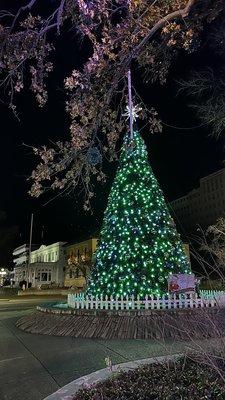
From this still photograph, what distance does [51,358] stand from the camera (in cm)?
745

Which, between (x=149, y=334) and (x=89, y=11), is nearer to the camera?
(x=89, y=11)

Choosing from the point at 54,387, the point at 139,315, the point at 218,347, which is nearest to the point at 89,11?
the point at 218,347

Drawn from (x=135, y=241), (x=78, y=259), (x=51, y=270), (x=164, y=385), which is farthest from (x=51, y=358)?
(x=51, y=270)

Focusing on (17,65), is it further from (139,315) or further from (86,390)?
(139,315)

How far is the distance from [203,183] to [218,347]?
89518 mm

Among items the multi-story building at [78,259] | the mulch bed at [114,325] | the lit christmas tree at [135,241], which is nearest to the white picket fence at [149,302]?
the lit christmas tree at [135,241]

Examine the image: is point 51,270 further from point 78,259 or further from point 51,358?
point 51,358

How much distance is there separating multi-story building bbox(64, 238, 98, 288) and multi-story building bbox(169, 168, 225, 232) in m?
31.9

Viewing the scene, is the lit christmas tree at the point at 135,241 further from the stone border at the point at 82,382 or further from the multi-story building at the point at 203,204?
the multi-story building at the point at 203,204

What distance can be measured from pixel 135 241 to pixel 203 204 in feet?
256

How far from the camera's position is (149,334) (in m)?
8.86

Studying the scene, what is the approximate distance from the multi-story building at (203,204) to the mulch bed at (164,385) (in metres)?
78.7

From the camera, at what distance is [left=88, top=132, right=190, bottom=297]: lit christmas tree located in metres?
12.0

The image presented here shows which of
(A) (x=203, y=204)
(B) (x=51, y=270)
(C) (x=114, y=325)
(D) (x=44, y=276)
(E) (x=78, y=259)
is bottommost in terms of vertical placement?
(C) (x=114, y=325)
